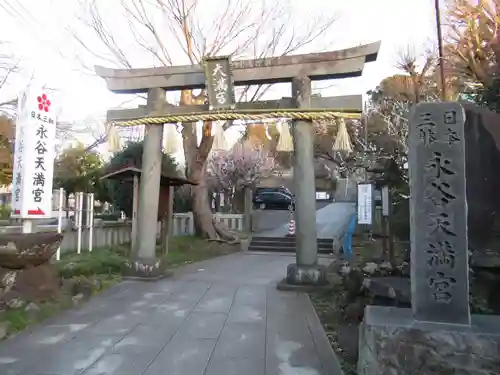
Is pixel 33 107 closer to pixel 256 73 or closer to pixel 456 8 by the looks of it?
pixel 256 73

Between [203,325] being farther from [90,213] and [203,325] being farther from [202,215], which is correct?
[202,215]

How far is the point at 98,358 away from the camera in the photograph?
500 centimetres

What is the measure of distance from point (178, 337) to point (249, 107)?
5.64m

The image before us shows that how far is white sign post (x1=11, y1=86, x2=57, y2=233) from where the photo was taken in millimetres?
7117

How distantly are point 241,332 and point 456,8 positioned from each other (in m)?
19.1

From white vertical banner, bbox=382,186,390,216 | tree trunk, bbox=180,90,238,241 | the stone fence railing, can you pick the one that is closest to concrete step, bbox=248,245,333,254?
tree trunk, bbox=180,90,238,241

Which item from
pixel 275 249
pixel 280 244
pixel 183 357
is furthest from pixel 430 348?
pixel 280 244

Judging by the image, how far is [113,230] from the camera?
15.6 metres

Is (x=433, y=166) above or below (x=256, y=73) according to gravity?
below

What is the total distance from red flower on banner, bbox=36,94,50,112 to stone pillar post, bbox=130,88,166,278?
316cm

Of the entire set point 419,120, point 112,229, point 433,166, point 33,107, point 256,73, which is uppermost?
point 256,73

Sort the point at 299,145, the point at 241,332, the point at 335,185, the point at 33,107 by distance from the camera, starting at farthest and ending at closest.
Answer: the point at 335,185 → the point at 299,145 → the point at 33,107 → the point at 241,332

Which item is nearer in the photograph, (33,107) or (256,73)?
(33,107)

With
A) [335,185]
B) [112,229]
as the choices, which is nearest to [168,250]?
[112,229]
